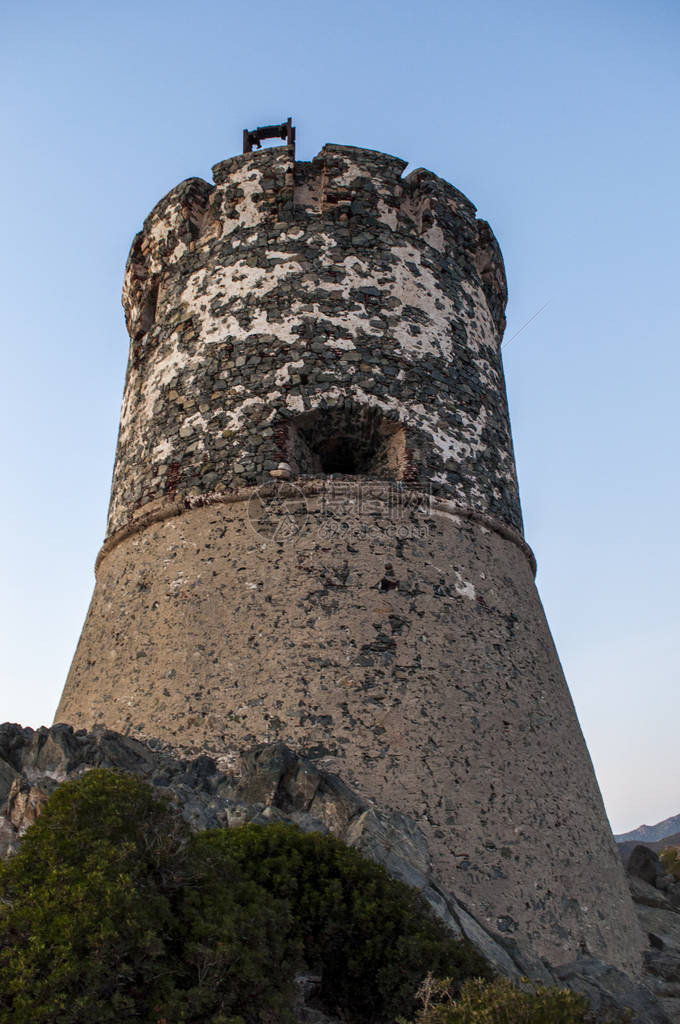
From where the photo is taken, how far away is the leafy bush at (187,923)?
9.16ft

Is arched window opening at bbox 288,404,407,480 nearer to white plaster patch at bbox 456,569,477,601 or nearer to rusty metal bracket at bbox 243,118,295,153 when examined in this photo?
white plaster patch at bbox 456,569,477,601

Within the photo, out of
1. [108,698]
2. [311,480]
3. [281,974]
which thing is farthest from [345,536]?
[281,974]

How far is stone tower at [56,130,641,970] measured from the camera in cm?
569

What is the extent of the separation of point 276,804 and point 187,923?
178 cm

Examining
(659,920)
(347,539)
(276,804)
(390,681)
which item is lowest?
(659,920)

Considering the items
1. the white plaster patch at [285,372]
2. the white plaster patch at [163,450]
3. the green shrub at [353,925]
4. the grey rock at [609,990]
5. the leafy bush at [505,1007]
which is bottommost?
the grey rock at [609,990]

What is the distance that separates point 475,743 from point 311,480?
232 centimetres

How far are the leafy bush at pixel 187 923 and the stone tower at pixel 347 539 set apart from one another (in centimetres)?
150

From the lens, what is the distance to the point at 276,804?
193 inches

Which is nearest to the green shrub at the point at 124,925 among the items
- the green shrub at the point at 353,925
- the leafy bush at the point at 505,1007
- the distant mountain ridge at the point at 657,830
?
the green shrub at the point at 353,925

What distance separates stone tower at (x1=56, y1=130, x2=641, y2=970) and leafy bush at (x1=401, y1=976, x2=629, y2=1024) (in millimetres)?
2116

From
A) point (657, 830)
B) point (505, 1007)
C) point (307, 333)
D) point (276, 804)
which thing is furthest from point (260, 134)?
point (657, 830)

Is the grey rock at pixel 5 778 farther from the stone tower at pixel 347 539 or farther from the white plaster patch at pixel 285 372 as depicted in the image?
the white plaster patch at pixel 285 372

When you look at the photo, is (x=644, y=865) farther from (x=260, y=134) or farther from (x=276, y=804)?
(x=260, y=134)
